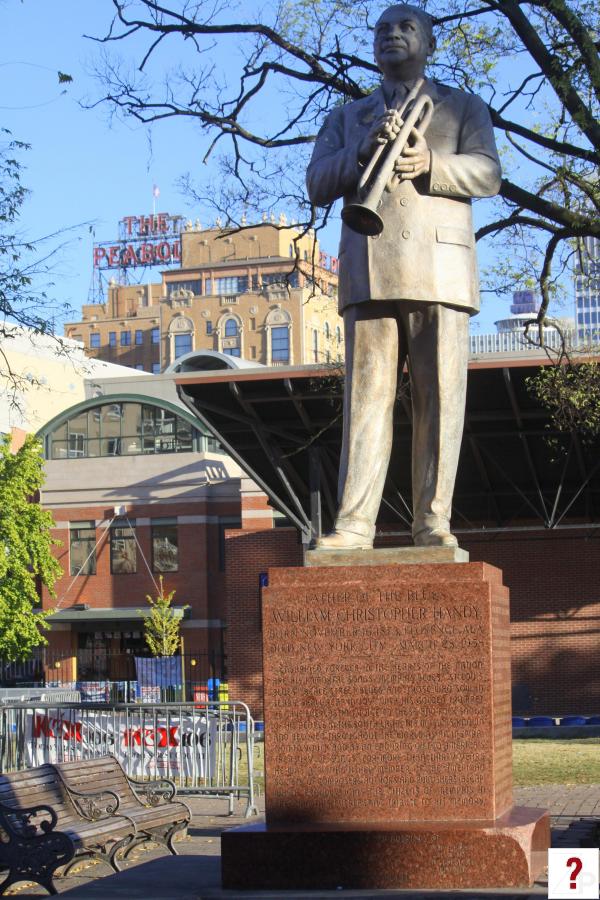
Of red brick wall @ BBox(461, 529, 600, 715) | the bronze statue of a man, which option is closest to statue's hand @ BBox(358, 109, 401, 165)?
the bronze statue of a man

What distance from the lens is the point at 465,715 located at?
7.04 metres

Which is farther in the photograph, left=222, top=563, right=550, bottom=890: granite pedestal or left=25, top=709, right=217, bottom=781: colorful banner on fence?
left=25, top=709, right=217, bottom=781: colorful banner on fence

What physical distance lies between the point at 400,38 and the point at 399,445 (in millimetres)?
23521

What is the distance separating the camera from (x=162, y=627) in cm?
4809

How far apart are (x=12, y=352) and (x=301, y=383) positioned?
3690 cm

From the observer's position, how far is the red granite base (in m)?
6.70

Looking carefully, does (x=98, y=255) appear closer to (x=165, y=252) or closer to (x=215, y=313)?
(x=165, y=252)

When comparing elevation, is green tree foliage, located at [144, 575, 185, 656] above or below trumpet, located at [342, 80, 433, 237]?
below

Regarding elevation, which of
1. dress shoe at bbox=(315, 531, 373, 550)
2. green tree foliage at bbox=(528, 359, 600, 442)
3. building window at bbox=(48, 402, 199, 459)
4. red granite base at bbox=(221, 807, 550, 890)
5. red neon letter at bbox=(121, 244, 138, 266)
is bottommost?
red granite base at bbox=(221, 807, 550, 890)

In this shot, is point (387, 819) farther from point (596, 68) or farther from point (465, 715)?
point (596, 68)

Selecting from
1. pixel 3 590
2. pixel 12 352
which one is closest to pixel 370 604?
pixel 3 590

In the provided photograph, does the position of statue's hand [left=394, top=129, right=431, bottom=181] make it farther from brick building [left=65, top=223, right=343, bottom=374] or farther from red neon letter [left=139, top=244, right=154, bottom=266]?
red neon letter [left=139, top=244, right=154, bottom=266]

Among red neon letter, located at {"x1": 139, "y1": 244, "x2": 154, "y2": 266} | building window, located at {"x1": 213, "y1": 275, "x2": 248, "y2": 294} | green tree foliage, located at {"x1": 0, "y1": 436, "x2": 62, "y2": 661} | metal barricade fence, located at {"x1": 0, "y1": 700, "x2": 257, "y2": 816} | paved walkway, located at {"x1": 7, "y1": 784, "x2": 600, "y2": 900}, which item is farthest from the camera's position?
red neon letter, located at {"x1": 139, "y1": 244, "x2": 154, "y2": 266}

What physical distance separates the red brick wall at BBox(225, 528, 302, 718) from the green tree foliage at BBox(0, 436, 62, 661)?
570 centimetres
